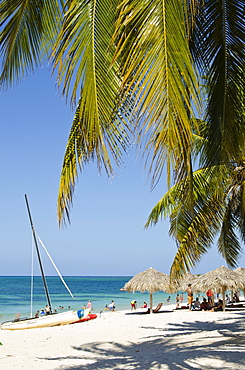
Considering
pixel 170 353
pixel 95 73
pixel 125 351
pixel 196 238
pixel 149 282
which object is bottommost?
pixel 125 351

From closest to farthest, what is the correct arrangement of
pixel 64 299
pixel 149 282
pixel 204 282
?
pixel 204 282, pixel 149 282, pixel 64 299

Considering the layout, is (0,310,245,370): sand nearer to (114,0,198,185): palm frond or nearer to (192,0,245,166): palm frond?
(192,0,245,166): palm frond

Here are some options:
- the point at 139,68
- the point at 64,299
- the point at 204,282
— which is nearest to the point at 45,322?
the point at 204,282

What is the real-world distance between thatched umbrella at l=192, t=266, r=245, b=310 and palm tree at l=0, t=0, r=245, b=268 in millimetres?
14375

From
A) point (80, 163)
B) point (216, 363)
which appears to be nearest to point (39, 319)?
point (216, 363)

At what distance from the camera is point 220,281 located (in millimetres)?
17891

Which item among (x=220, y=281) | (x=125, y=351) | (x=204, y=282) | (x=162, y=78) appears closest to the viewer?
(x=162, y=78)

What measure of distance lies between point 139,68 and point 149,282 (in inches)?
711

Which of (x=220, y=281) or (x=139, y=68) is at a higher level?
(x=139, y=68)

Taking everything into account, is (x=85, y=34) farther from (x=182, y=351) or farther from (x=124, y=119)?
(x=182, y=351)

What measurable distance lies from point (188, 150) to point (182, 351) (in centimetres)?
610

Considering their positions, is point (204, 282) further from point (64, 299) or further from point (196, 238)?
point (64, 299)

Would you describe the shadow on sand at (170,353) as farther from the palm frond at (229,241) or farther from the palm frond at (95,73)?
the palm frond at (95,73)

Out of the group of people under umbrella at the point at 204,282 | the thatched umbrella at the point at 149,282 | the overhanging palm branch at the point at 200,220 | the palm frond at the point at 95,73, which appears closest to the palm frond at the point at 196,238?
the overhanging palm branch at the point at 200,220
